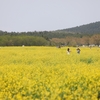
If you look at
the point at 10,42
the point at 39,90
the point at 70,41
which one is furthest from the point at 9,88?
the point at 70,41

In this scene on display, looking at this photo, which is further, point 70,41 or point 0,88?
point 70,41

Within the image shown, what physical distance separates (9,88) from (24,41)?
90304 mm

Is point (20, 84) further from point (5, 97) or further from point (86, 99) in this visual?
point (86, 99)

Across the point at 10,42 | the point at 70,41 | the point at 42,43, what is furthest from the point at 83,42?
the point at 10,42

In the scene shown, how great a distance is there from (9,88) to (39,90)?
0.96 meters

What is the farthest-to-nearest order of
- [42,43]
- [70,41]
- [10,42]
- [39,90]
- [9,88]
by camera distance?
[70,41] < [42,43] < [10,42] < [9,88] < [39,90]

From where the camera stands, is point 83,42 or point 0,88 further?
point 83,42

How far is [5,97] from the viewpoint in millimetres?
6266

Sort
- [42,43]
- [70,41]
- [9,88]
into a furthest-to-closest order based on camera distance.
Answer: [70,41] → [42,43] → [9,88]

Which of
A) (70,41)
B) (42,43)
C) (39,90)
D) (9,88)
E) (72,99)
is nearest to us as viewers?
(72,99)

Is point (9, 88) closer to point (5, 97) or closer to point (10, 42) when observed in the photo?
point (5, 97)

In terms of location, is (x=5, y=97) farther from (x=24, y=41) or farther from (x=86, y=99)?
(x=24, y=41)

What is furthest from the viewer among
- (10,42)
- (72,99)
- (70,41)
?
(70,41)

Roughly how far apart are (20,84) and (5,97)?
4.82 feet
